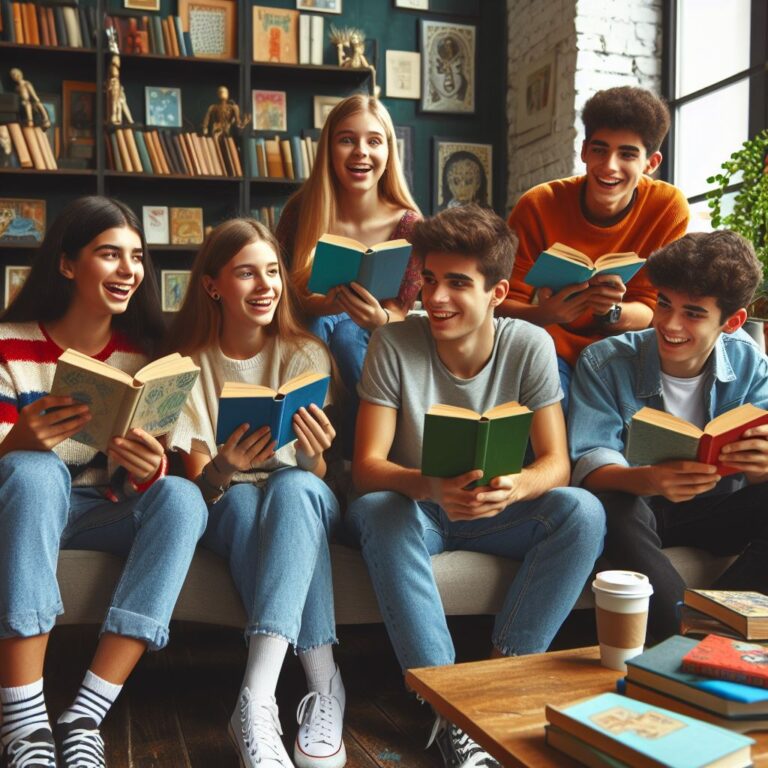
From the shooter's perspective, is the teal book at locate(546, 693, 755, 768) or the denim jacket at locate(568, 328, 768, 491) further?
the denim jacket at locate(568, 328, 768, 491)

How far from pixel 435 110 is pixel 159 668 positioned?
3.66 meters

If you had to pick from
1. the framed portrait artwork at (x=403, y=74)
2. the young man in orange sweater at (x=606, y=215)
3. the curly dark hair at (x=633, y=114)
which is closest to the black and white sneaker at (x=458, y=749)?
the young man in orange sweater at (x=606, y=215)

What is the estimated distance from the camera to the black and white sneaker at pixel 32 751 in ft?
4.78

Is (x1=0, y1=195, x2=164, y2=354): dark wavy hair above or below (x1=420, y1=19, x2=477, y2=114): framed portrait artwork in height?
below

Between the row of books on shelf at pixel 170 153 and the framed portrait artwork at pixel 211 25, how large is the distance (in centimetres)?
45

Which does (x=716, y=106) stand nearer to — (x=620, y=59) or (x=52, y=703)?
(x=620, y=59)

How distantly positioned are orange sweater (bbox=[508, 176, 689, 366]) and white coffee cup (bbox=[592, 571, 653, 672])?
1.16 metres

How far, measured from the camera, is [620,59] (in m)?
4.35

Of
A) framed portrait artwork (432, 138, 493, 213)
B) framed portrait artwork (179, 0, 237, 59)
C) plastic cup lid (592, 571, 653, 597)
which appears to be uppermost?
framed portrait artwork (179, 0, 237, 59)

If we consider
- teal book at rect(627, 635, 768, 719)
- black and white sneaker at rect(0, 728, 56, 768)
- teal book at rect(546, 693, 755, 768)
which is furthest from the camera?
black and white sneaker at rect(0, 728, 56, 768)

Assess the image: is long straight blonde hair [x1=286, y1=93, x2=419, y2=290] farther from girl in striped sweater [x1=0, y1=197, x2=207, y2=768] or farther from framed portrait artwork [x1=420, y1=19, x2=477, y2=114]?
framed portrait artwork [x1=420, y1=19, x2=477, y2=114]

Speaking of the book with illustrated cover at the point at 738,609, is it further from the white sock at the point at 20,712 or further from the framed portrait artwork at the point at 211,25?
the framed portrait artwork at the point at 211,25

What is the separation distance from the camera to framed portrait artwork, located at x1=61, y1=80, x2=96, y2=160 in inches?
176

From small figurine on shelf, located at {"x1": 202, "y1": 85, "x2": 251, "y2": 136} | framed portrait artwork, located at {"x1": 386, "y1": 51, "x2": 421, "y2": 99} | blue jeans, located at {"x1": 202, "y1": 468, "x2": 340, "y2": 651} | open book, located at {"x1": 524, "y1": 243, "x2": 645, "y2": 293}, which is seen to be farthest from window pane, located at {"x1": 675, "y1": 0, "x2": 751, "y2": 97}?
blue jeans, located at {"x1": 202, "y1": 468, "x2": 340, "y2": 651}
